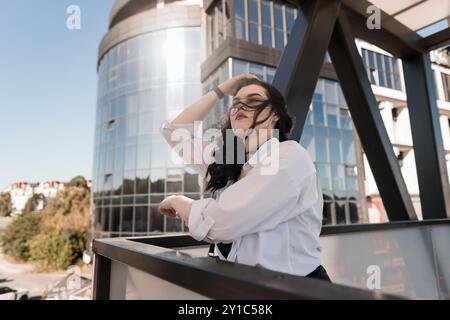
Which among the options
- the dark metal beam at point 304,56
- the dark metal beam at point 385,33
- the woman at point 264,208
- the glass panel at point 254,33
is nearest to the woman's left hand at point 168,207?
the woman at point 264,208

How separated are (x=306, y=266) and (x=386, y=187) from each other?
1.78m

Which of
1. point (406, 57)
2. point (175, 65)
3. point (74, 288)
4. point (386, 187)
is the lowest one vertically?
point (74, 288)

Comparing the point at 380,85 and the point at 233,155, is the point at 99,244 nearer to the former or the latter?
the point at 233,155

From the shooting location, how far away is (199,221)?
68cm

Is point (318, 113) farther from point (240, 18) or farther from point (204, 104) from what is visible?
point (204, 104)

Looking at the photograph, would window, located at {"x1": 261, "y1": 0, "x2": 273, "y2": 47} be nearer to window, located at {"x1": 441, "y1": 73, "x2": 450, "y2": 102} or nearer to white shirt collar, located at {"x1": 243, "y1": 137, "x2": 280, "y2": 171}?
window, located at {"x1": 441, "y1": 73, "x2": 450, "y2": 102}

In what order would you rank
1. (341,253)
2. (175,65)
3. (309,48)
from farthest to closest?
(175,65), (309,48), (341,253)

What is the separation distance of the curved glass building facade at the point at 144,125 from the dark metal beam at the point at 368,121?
9.31 meters

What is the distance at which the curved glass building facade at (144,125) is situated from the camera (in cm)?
1168

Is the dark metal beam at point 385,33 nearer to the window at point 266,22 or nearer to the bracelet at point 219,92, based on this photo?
the bracelet at point 219,92

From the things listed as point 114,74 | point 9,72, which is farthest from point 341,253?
point 114,74

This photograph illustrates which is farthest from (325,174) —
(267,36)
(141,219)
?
(141,219)

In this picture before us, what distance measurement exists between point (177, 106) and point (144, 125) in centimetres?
163
